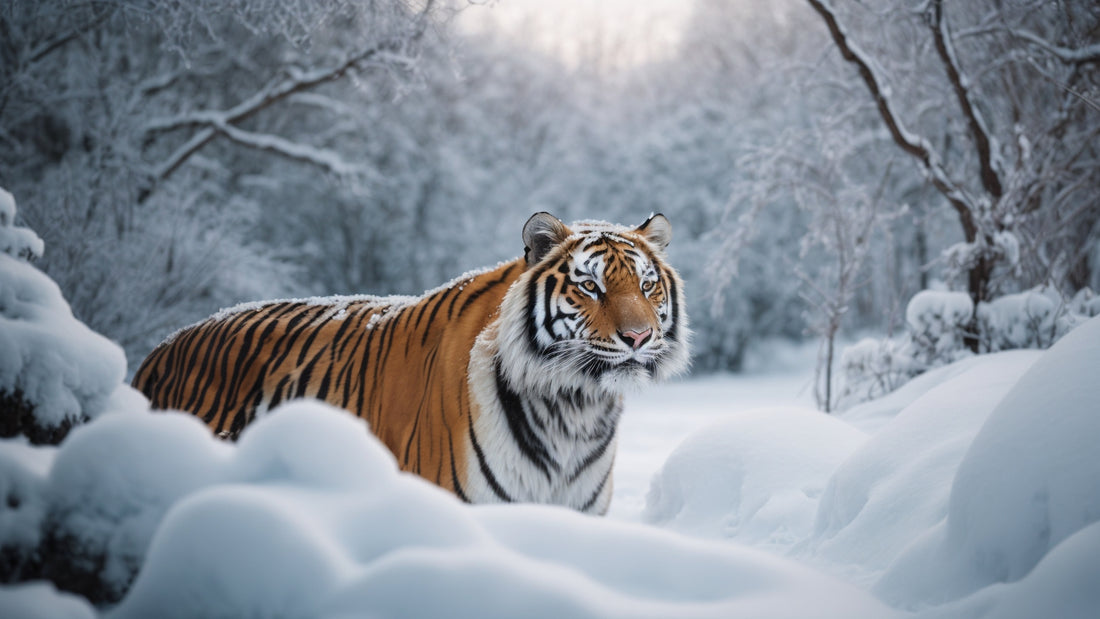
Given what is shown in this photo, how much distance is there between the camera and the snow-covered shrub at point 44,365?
1.63 m

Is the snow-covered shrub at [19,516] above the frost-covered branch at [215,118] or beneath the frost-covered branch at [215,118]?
beneath

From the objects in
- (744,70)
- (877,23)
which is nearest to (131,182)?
(877,23)

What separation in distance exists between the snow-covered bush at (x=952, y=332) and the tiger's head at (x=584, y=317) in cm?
350

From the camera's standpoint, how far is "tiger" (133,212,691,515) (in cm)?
256

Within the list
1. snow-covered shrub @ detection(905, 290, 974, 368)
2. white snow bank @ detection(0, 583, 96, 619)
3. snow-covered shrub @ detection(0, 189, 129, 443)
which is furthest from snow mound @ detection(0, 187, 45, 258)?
snow-covered shrub @ detection(905, 290, 974, 368)

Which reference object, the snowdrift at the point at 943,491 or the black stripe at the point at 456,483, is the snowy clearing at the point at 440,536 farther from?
the black stripe at the point at 456,483

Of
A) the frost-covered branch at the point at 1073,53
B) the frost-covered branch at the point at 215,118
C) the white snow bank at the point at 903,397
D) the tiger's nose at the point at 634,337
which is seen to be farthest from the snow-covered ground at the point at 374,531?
the frost-covered branch at the point at 215,118

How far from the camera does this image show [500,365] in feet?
8.62

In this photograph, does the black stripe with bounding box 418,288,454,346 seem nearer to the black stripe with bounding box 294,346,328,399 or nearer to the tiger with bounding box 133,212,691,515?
the tiger with bounding box 133,212,691,515

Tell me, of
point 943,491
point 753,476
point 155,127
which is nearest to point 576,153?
point 155,127

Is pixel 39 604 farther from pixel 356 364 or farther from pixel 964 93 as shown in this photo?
pixel 964 93

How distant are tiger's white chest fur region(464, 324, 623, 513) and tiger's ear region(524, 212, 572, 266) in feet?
1.03

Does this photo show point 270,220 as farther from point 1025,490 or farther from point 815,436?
point 1025,490

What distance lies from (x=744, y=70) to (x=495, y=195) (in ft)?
22.2
